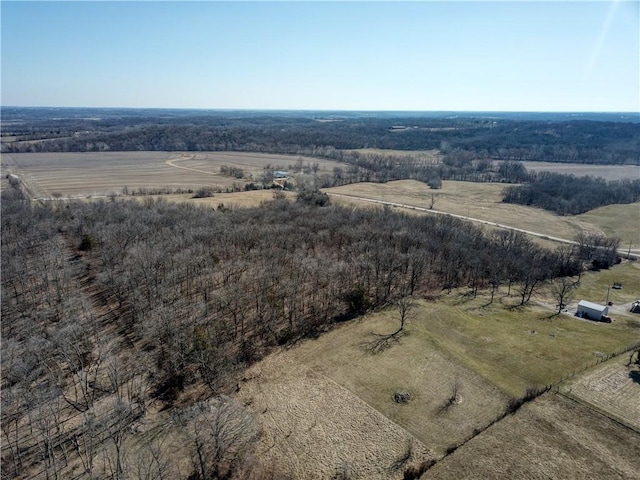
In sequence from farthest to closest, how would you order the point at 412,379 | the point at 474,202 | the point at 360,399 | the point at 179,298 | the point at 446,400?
the point at 474,202 → the point at 179,298 → the point at 412,379 → the point at 360,399 → the point at 446,400

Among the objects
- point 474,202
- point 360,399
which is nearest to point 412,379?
point 360,399

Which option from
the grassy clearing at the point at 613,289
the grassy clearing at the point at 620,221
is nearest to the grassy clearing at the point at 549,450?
the grassy clearing at the point at 613,289

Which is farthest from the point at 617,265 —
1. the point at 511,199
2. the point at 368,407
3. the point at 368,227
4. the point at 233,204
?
the point at 233,204

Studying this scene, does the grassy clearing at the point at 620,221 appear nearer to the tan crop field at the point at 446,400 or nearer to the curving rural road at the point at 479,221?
the curving rural road at the point at 479,221

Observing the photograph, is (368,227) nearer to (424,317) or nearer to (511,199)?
(424,317)

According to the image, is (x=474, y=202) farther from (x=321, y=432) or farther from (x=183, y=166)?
(x=183, y=166)

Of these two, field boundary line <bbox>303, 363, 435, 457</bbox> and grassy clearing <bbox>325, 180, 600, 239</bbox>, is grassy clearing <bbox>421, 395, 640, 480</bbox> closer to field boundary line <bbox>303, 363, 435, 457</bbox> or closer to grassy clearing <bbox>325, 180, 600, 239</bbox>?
field boundary line <bbox>303, 363, 435, 457</bbox>
